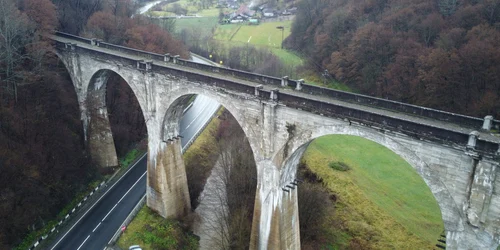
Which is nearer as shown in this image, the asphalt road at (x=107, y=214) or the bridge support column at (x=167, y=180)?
the asphalt road at (x=107, y=214)

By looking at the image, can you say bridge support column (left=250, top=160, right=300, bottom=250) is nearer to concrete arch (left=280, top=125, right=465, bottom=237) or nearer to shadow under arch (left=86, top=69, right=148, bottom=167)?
concrete arch (left=280, top=125, right=465, bottom=237)

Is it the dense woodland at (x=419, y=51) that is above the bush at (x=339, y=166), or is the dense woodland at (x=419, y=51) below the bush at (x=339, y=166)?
above

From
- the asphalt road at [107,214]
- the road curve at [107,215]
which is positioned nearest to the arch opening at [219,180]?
the road curve at [107,215]

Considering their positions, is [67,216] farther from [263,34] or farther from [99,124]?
[263,34]

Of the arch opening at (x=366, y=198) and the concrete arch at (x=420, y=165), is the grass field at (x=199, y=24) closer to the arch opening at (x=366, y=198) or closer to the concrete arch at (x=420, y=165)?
the arch opening at (x=366, y=198)

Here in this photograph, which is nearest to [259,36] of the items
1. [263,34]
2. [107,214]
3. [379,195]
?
[263,34]

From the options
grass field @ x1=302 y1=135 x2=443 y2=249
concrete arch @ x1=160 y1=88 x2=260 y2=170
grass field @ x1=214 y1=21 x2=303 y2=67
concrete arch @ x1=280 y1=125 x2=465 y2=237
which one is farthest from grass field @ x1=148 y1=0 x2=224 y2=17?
concrete arch @ x1=280 y1=125 x2=465 y2=237
